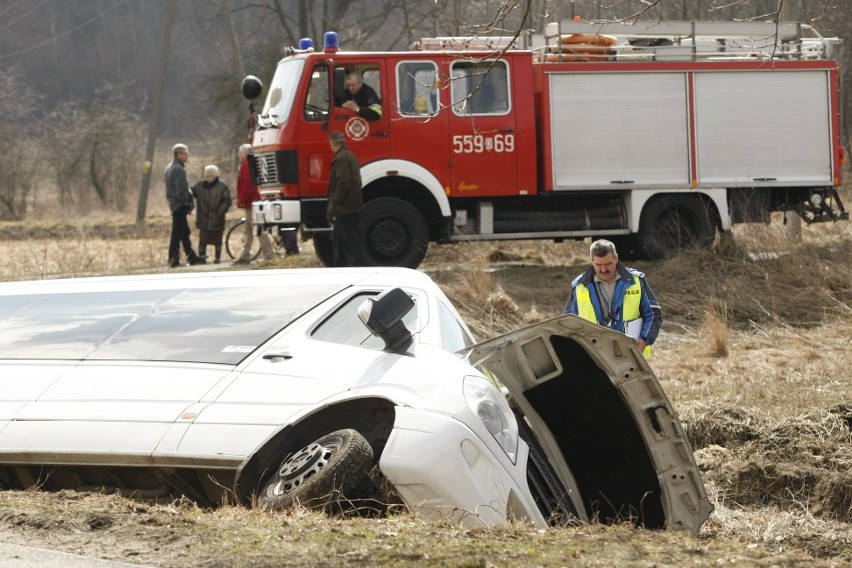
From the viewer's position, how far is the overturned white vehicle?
17.4 ft

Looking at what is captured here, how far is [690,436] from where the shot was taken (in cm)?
931

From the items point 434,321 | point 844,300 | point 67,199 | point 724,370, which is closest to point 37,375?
point 434,321

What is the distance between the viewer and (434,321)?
244 inches

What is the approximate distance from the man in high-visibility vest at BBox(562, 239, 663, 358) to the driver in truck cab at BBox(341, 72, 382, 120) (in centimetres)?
834

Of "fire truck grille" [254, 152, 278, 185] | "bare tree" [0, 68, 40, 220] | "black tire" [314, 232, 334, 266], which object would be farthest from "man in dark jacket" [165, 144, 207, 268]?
"bare tree" [0, 68, 40, 220]

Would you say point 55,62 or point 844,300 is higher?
point 55,62

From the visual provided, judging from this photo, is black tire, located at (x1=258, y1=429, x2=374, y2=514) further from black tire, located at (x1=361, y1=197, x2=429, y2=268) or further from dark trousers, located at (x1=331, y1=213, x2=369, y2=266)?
black tire, located at (x1=361, y1=197, x2=429, y2=268)

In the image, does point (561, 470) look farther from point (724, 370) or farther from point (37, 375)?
point (724, 370)

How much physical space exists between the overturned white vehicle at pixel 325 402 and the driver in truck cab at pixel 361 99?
9.72m

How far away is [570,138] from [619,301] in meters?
9.34

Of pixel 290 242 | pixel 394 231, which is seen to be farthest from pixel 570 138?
pixel 290 242

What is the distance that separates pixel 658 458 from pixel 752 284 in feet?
34.2

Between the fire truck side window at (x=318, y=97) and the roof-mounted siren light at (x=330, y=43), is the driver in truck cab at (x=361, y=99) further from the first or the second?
the roof-mounted siren light at (x=330, y=43)

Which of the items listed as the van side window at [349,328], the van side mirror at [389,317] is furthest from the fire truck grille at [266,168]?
the van side mirror at [389,317]
